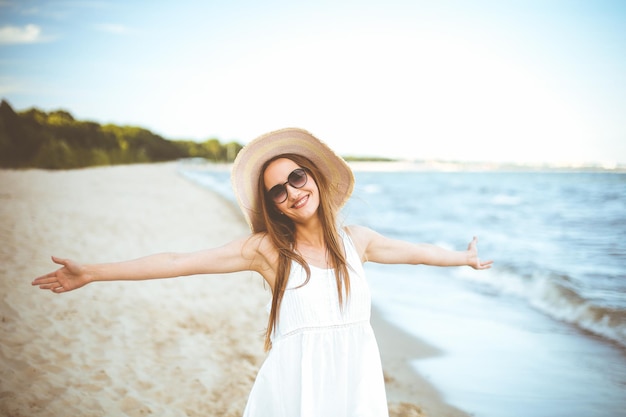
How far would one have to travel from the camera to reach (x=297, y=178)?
201cm

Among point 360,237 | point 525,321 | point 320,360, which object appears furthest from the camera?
point 525,321

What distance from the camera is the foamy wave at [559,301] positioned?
19.4 feet

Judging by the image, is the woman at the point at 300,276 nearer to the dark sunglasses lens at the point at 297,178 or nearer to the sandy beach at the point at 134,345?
the dark sunglasses lens at the point at 297,178

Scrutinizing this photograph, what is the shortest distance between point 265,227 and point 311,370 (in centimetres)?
71

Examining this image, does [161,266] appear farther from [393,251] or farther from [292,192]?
[393,251]

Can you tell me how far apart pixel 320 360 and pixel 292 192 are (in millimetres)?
715

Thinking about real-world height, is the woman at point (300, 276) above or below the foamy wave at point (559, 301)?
above

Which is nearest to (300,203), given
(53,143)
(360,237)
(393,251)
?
(360,237)

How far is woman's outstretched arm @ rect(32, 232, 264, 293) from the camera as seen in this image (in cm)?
179

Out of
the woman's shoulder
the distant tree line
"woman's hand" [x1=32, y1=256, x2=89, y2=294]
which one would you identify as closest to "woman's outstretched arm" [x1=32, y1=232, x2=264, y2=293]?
"woman's hand" [x1=32, y1=256, x2=89, y2=294]

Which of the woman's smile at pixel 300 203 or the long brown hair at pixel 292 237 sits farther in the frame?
the woman's smile at pixel 300 203

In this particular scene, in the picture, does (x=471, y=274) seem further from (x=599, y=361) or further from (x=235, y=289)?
(x=235, y=289)

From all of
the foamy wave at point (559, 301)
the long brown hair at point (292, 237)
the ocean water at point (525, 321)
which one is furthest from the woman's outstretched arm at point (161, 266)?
the foamy wave at point (559, 301)

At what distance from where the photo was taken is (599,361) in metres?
4.79
